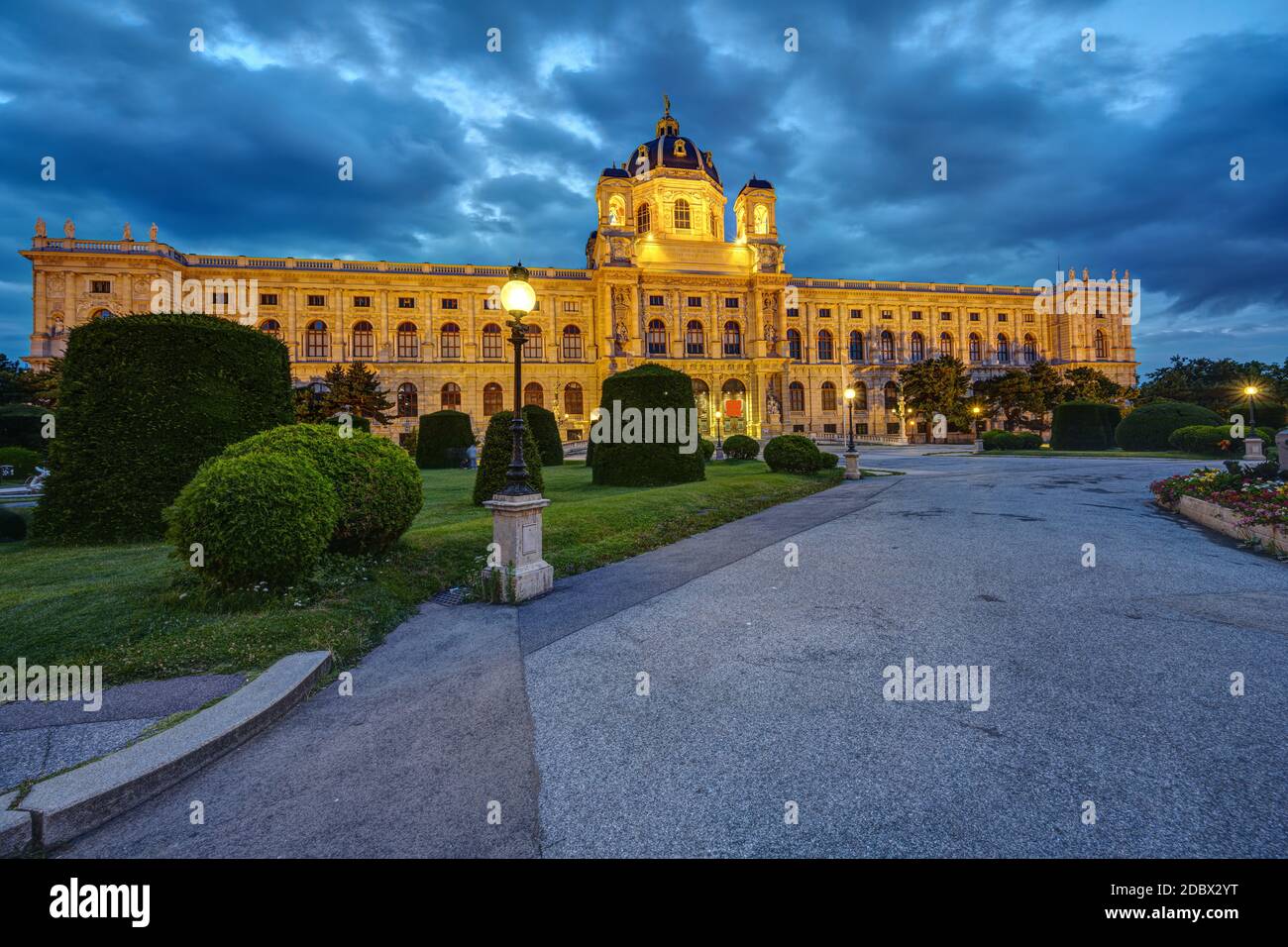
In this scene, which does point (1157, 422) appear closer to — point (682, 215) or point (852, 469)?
point (852, 469)

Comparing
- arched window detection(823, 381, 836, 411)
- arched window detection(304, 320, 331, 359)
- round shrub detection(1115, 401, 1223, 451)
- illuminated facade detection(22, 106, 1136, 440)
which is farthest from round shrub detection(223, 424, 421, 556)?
arched window detection(823, 381, 836, 411)

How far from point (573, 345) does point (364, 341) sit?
1872 centimetres

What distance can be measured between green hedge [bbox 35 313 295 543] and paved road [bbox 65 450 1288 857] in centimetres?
549

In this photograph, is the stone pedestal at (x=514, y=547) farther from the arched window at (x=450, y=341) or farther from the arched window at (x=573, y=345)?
the arched window at (x=450, y=341)

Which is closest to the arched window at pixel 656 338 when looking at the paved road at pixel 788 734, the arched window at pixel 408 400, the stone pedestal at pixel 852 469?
the arched window at pixel 408 400

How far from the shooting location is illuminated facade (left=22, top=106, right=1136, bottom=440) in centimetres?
4678

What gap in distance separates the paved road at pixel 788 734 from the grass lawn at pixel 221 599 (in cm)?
65

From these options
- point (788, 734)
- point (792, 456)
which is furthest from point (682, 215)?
point (788, 734)

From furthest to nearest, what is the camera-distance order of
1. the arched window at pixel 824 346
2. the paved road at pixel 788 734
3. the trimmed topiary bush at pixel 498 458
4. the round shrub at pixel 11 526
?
the arched window at pixel 824 346 < the trimmed topiary bush at pixel 498 458 < the round shrub at pixel 11 526 < the paved road at pixel 788 734

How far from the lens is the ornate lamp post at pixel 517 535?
5875 millimetres
